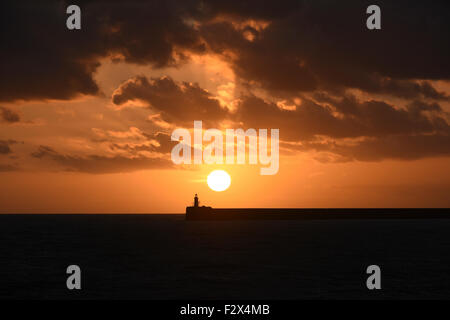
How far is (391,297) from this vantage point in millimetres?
29672

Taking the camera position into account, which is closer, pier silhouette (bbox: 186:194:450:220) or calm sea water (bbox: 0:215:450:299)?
calm sea water (bbox: 0:215:450:299)

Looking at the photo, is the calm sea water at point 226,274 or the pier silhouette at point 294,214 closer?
the calm sea water at point 226,274

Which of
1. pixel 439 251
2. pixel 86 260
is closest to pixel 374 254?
pixel 439 251

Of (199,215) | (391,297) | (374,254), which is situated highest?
(199,215)

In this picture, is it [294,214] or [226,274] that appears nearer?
[226,274]

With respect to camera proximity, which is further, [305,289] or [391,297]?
[305,289]

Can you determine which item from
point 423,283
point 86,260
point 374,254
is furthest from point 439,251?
point 86,260

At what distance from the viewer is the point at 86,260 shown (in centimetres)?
5003
